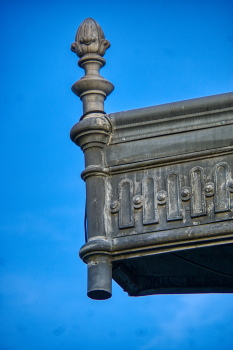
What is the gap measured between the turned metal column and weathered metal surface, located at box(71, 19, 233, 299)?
0.05 feet

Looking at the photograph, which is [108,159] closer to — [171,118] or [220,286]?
[171,118]

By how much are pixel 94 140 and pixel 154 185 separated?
1.14m

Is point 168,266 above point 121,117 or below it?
below

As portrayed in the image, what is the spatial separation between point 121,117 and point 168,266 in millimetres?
2316

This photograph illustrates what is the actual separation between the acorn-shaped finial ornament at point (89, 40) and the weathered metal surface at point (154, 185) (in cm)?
8

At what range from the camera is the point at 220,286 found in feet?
41.4

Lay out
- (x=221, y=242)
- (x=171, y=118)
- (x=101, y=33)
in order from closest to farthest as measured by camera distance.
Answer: (x=221, y=242)
(x=171, y=118)
(x=101, y=33)

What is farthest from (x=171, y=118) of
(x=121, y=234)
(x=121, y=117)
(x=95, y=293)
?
(x=95, y=293)

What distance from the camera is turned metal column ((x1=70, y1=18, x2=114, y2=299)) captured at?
11125 millimetres

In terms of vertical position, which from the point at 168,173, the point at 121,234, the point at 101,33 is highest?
the point at 101,33

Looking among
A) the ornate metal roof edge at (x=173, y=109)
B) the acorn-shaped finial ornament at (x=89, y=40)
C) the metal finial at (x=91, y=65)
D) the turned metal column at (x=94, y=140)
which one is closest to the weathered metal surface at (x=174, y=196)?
the turned metal column at (x=94, y=140)

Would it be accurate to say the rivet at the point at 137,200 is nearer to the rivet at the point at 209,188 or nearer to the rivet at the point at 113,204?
the rivet at the point at 113,204

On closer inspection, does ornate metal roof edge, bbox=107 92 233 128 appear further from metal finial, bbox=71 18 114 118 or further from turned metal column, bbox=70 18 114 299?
metal finial, bbox=71 18 114 118

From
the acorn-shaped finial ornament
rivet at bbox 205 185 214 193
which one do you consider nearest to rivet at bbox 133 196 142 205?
rivet at bbox 205 185 214 193
